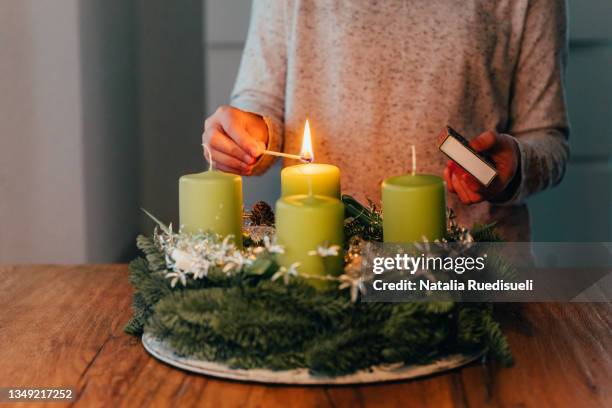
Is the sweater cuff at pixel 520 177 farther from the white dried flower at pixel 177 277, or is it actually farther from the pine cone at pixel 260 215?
the white dried flower at pixel 177 277

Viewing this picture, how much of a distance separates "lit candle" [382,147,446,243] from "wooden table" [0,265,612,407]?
0.14 m

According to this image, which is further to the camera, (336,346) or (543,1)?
(543,1)

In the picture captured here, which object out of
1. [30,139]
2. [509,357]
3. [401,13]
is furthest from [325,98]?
[509,357]

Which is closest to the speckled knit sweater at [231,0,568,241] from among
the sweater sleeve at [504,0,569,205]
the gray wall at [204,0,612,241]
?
the sweater sleeve at [504,0,569,205]

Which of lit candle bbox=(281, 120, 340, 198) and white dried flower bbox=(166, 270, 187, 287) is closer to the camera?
white dried flower bbox=(166, 270, 187, 287)

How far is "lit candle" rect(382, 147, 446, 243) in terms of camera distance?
85 cm

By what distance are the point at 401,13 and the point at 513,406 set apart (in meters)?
1.03

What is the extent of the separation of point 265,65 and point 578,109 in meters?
0.85

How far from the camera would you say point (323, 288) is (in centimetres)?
81

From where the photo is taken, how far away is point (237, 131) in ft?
4.20

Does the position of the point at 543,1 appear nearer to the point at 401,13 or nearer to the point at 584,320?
the point at 401,13

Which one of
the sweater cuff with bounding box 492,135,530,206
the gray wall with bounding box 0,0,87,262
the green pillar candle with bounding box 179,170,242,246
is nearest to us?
the green pillar candle with bounding box 179,170,242,246

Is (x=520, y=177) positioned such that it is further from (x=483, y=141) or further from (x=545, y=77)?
(x=545, y=77)

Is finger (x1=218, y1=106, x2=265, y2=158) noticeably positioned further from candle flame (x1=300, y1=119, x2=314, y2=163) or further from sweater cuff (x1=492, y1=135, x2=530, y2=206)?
sweater cuff (x1=492, y1=135, x2=530, y2=206)
